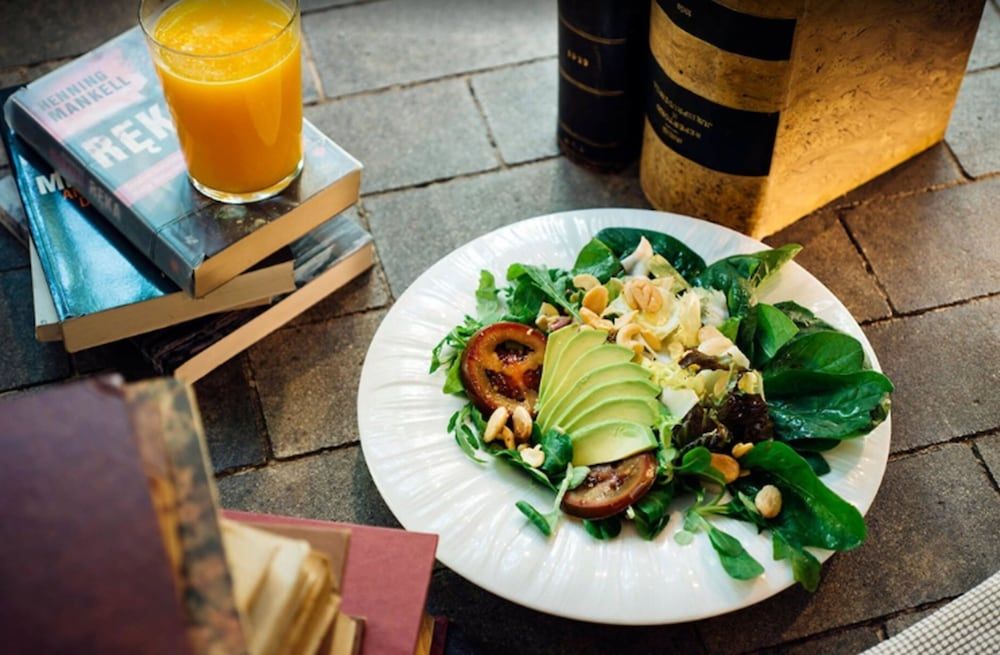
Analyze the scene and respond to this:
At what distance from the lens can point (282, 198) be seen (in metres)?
1.27

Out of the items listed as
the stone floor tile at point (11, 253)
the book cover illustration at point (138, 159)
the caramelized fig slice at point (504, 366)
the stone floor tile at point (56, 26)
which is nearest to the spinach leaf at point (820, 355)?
the caramelized fig slice at point (504, 366)

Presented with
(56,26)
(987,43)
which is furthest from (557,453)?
(56,26)

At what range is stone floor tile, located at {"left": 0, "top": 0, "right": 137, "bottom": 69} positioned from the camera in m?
1.68

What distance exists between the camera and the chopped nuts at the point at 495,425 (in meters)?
1.07

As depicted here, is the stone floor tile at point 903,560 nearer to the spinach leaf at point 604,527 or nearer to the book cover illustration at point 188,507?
the spinach leaf at point 604,527

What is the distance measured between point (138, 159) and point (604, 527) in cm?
68

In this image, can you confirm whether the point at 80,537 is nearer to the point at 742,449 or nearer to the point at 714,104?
the point at 742,449

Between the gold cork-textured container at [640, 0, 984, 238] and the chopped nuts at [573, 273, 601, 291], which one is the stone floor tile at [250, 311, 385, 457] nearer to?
the chopped nuts at [573, 273, 601, 291]

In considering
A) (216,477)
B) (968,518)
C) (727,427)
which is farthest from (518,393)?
(968,518)

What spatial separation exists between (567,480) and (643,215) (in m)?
0.38

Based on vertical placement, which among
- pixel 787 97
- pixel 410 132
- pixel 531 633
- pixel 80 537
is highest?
pixel 80 537

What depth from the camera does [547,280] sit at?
1192mm

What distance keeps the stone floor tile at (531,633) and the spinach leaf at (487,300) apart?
29cm

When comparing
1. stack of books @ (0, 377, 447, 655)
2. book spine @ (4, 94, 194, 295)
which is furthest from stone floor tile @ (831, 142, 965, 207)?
stack of books @ (0, 377, 447, 655)
